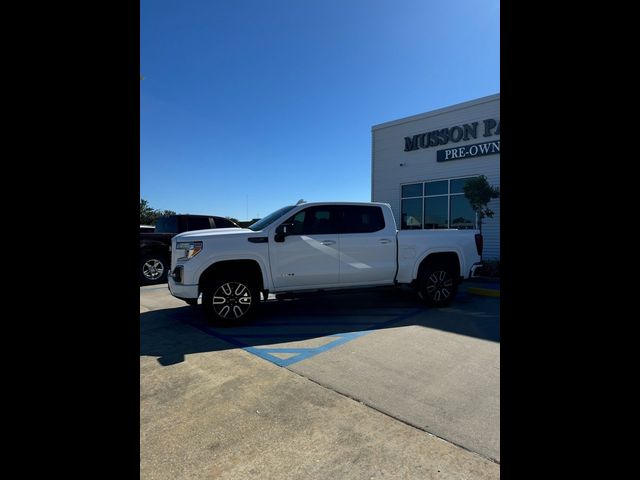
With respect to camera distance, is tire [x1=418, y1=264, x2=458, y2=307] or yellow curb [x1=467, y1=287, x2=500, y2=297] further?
yellow curb [x1=467, y1=287, x2=500, y2=297]

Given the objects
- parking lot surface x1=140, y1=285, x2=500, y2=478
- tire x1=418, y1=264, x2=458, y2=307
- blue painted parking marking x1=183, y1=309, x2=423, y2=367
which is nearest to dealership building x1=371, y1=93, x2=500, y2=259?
tire x1=418, y1=264, x2=458, y2=307

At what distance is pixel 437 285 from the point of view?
269 inches

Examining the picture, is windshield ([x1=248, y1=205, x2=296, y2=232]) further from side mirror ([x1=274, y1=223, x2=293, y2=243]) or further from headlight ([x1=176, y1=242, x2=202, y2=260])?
headlight ([x1=176, y1=242, x2=202, y2=260])

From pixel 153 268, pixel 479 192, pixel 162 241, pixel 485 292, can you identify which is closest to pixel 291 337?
pixel 485 292

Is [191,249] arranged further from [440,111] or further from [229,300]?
[440,111]

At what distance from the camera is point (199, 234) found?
18.7 ft

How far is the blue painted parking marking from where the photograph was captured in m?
4.27

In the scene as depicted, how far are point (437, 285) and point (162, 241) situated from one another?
7.68m

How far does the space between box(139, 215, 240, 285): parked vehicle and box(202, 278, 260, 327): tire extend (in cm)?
507
